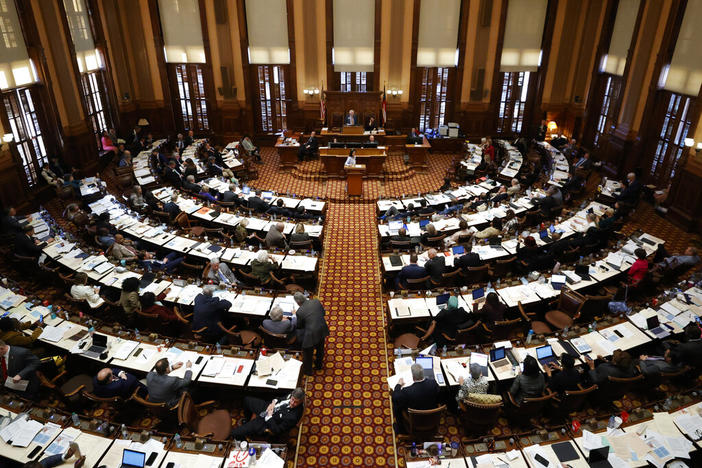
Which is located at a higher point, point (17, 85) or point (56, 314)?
point (17, 85)

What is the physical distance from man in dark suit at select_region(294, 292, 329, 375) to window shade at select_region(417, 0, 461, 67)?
53.0ft

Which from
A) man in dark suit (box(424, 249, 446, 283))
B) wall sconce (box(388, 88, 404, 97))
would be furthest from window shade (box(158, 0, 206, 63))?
man in dark suit (box(424, 249, 446, 283))

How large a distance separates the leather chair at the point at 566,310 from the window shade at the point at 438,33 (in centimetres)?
1497

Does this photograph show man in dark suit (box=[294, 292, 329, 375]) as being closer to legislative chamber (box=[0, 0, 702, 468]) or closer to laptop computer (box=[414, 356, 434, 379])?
legislative chamber (box=[0, 0, 702, 468])

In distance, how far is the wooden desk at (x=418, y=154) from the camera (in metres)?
18.8

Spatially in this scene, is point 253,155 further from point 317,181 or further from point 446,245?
point 446,245

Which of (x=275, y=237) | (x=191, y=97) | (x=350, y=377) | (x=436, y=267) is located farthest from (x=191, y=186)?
(x=191, y=97)

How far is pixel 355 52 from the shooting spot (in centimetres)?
2075

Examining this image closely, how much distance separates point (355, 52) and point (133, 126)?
1067 cm

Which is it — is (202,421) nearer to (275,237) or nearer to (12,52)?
(275,237)

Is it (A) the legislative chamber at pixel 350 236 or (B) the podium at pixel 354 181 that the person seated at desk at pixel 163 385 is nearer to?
(A) the legislative chamber at pixel 350 236

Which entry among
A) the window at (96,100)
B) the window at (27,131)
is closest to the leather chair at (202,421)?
the window at (27,131)

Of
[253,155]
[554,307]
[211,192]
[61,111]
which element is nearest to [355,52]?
[253,155]

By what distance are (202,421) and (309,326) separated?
85.7 inches
